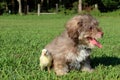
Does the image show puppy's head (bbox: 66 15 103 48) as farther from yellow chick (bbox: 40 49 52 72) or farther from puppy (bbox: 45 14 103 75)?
yellow chick (bbox: 40 49 52 72)

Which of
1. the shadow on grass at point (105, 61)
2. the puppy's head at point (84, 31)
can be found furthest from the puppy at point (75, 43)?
the shadow on grass at point (105, 61)

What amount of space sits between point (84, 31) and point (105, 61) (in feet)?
7.25

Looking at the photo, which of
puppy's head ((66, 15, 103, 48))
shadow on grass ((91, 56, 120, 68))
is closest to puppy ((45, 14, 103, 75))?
puppy's head ((66, 15, 103, 48))

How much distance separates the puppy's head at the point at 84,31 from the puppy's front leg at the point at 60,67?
1.49ft

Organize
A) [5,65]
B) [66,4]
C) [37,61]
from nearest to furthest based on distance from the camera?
[5,65], [37,61], [66,4]

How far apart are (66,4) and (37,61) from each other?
A: 181 feet

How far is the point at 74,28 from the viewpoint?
662 centimetres

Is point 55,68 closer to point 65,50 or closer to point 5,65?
point 65,50

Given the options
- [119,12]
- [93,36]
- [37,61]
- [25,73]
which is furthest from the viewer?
[119,12]

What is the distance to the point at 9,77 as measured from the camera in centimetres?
664

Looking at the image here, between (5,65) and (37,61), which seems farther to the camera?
(37,61)

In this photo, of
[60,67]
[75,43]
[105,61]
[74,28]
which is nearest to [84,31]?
[74,28]

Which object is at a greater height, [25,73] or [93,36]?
[93,36]

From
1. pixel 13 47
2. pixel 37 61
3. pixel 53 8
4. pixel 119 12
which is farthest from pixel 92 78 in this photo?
pixel 53 8
